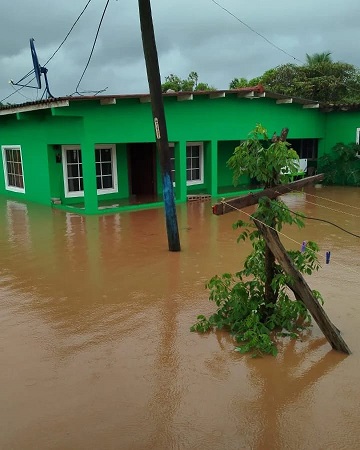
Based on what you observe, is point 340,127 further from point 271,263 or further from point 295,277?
point 295,277

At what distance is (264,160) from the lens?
439cm

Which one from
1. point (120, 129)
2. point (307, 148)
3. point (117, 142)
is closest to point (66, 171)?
point (117, 142)

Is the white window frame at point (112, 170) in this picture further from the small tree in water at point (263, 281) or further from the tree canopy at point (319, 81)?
the tree canopy at point (319, 81)

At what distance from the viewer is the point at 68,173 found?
13.6 metres

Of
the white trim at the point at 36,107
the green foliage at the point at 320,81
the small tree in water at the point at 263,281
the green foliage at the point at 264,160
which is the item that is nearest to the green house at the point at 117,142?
the white trim at the point at 36,107

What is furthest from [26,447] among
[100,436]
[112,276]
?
[112,276]

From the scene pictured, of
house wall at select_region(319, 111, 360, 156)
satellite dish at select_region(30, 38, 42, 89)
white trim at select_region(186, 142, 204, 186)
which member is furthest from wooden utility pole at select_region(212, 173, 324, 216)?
house wall at select_region(319, 111, 360, 156)

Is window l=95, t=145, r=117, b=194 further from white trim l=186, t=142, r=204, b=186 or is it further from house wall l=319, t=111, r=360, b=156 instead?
house wall l=319, t=111, r=360, b=156

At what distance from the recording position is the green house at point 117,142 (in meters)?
11.8

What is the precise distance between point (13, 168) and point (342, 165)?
13008mm

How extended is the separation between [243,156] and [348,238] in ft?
17.2

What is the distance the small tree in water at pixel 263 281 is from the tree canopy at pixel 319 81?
76.5ft

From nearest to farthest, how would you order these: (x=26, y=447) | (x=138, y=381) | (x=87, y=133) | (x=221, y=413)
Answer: (x=26, y=447) < (x=221, y=413) < (x=138, y=381) < (x=87, y=133)

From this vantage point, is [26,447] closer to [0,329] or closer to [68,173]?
[0,329]
